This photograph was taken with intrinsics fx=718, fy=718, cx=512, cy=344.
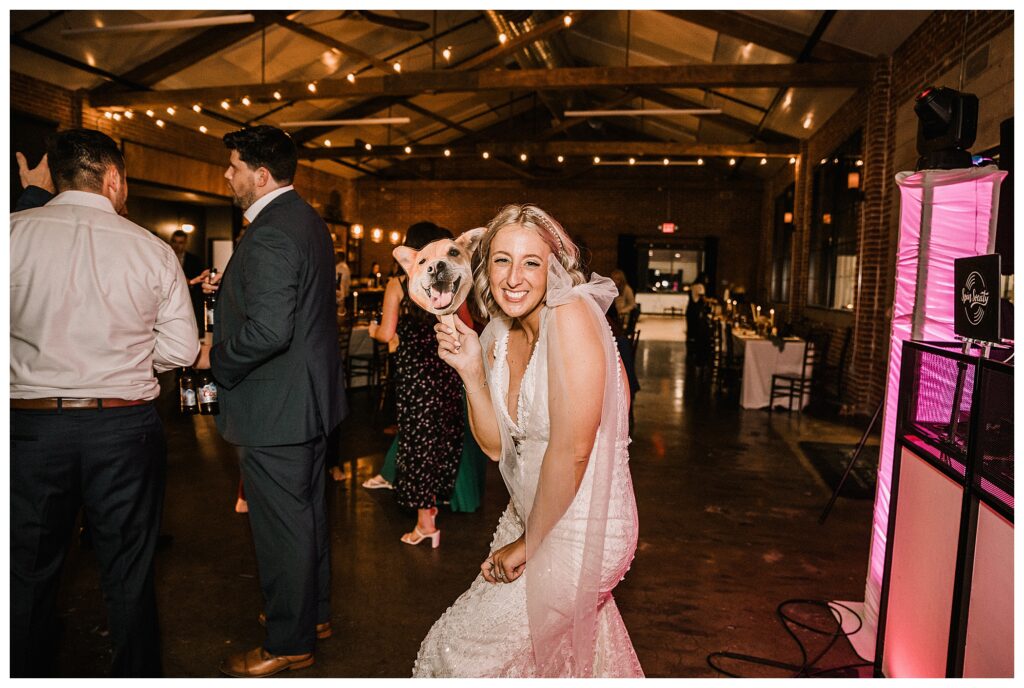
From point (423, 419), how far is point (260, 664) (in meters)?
1.56

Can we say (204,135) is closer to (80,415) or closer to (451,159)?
(451,159)

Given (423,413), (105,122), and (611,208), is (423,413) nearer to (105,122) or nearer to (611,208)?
(105,122)

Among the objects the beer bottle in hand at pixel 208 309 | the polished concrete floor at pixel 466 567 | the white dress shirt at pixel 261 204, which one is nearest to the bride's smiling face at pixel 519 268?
the white dress shirt at pixel 261 204

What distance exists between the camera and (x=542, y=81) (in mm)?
8492

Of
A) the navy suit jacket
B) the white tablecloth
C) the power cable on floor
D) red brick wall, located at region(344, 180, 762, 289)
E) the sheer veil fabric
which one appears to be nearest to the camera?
the sheer veil fabric

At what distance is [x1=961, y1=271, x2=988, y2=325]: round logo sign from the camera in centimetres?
197

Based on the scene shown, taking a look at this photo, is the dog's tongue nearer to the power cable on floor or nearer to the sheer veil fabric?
the sheer veil fabric

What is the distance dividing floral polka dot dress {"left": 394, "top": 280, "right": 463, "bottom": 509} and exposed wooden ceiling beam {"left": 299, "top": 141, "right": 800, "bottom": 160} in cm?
946

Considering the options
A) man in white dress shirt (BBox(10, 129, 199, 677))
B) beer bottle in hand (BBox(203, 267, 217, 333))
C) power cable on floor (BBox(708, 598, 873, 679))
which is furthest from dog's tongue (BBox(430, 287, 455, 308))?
power cable on floor (BBox(708, 598, 873, 679))

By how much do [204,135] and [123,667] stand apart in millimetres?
11757

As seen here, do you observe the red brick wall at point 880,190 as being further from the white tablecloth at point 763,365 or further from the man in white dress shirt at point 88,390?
the man in white dress shirt at point 88,390

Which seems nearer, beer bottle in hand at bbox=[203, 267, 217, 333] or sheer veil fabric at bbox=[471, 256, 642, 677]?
sheer veil fabric at bbox=[471, 256, 642, 677]

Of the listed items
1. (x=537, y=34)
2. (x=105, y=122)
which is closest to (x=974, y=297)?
(x=537, y=34)

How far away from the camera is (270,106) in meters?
11.6
